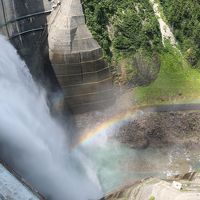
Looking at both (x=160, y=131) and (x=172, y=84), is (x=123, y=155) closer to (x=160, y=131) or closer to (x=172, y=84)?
(x=160, y=131)

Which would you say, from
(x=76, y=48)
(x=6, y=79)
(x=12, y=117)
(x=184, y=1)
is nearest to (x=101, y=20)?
(x=76, y=48)

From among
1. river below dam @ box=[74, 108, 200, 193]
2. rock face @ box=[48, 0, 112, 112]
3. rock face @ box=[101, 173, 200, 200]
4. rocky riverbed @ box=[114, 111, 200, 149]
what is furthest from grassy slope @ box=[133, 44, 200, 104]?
rock face @ box=[101, 173, 200, 200]

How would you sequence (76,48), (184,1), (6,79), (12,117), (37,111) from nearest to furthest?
1. (12,117)
2. (6,79)
3. (37,111)
4. (76,48)
5. (184,1)

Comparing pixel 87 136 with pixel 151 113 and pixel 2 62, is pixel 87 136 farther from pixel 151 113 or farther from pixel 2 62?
pixel 2 62

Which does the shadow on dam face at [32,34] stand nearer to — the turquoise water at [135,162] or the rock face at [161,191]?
the turquoise water at [135,162]

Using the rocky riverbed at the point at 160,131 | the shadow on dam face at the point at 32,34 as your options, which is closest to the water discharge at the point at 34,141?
the shadow on dam face at the point at 32,34

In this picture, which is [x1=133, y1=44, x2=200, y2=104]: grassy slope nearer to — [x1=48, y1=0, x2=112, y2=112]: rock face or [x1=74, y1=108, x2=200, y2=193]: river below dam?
[x1=74, y1=108, x2=200, y2=193]: river below dam
